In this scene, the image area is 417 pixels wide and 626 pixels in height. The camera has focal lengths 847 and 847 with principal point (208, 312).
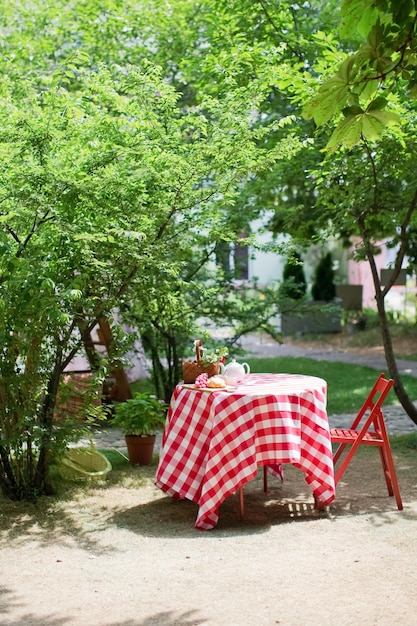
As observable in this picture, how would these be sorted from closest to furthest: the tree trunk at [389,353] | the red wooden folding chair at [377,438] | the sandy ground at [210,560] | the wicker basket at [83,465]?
the sandy ground at [210,560]
the red wooden folding chair at [377,438]
the wicker basket at [83,465]
the tree trunk at [389,353]

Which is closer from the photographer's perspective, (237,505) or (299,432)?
(299,432)

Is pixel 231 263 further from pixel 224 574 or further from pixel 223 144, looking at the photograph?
pixel 224 574

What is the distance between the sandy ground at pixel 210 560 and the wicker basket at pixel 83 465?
17cm

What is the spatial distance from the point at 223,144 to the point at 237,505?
8.73ft

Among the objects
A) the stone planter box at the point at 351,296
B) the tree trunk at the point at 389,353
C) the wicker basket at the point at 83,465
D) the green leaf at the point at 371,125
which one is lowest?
the wicker basket at the point at 83,465

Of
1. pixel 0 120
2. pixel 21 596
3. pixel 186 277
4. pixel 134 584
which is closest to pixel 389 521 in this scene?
pixel 134 584

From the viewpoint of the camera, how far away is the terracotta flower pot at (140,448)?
7.71m

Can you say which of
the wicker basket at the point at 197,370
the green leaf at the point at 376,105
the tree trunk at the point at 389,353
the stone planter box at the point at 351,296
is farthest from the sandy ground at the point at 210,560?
the stone planter box at the point at 351,296

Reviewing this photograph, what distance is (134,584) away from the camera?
458 cm

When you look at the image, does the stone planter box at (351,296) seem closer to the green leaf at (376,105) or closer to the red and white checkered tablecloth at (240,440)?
the red and white checkered tablecloth at (240,440)

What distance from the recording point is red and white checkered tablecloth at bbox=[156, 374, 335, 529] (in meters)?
5.64

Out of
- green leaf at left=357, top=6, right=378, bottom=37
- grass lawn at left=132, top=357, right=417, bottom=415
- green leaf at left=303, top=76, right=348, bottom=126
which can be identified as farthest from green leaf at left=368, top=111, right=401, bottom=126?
grass lawn at left=132, top=357, right=417, bottom=415

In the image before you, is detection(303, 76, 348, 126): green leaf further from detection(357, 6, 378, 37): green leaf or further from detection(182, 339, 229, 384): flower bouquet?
detection(182, 339, 229, 384): flower bouquet

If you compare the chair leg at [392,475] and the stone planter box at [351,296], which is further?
the stone planter box at [351,296]
